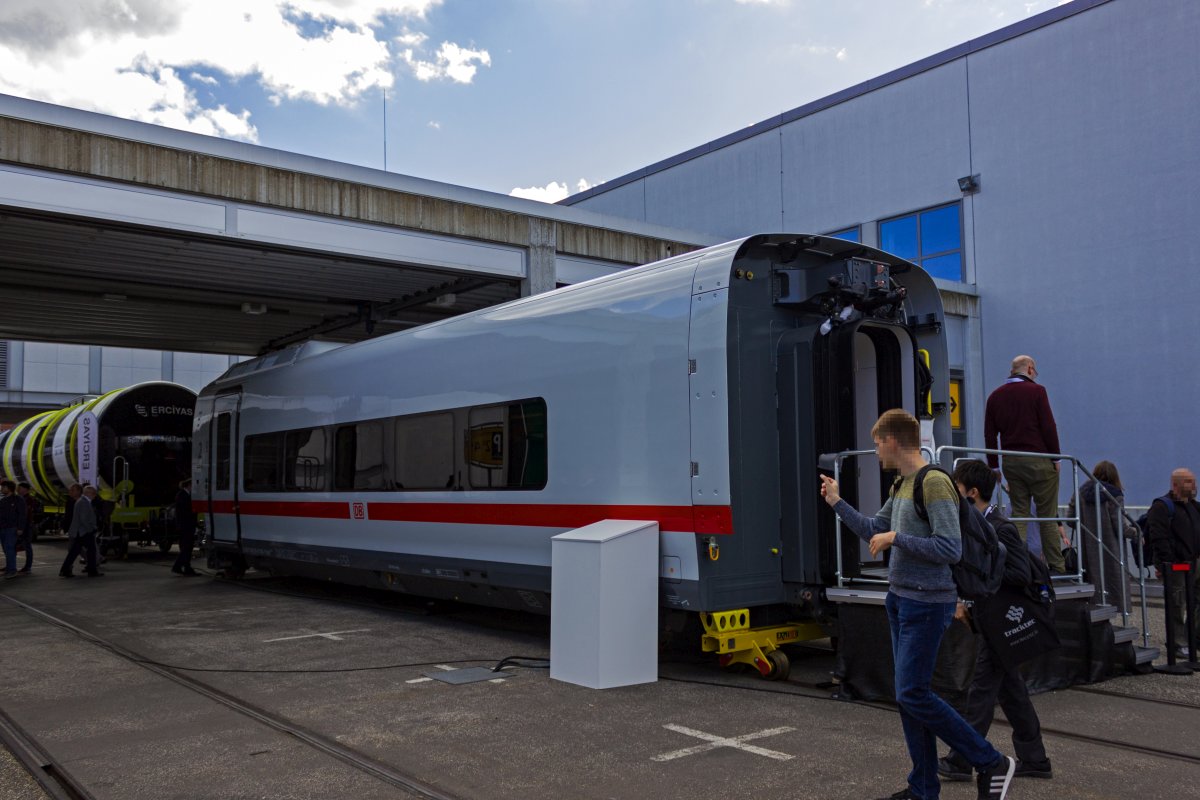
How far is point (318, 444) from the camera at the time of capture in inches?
504

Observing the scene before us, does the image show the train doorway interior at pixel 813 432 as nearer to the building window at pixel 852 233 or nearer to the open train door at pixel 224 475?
the open train door at pixel 224 475

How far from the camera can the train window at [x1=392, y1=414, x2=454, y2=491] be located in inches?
402

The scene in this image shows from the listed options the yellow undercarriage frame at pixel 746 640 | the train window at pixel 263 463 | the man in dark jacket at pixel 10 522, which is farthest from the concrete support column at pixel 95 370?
the yellow undercarriage frame at pixel 746 640

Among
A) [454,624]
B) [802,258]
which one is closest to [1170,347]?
[802,258]

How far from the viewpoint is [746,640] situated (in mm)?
7512

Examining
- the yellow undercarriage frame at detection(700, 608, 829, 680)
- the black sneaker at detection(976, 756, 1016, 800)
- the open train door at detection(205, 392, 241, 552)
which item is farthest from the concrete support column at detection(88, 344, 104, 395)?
the black sneaker at detection(976, 756, 1016, 800)

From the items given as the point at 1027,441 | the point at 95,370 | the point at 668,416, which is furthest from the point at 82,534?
the point at 95,370

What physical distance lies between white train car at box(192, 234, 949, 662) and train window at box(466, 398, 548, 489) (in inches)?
0.9

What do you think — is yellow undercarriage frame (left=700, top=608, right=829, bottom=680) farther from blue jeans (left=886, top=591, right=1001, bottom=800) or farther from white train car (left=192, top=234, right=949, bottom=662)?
blue jeans (left=886, top=591, right=1001, bottom=800)

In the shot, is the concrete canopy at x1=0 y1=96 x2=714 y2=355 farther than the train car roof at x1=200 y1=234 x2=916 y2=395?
Yes

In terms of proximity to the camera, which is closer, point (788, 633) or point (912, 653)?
point (912, 653)

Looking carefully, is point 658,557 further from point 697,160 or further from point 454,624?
point 697,160

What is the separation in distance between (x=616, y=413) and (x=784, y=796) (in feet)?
12.5

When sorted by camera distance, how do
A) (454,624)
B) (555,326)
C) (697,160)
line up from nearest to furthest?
(555,326) → (454,624) → (697,160)
